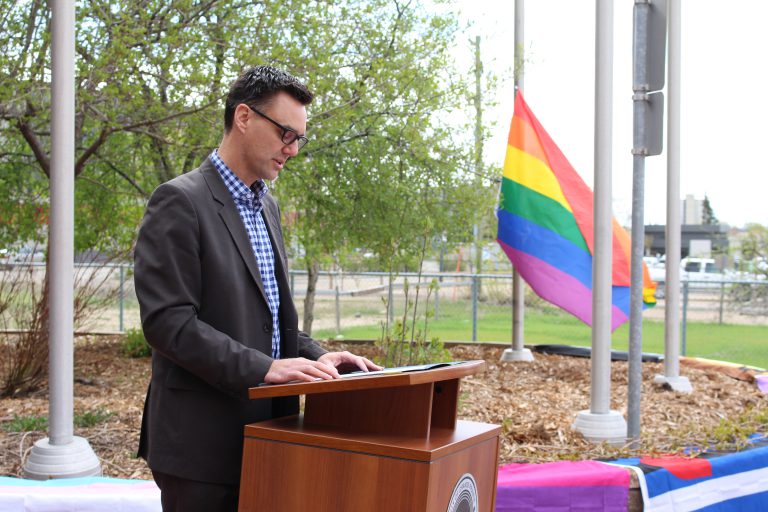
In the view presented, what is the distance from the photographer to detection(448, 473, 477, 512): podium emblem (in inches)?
85.4

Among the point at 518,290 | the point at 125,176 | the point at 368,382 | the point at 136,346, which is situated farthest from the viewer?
the point at 136,346

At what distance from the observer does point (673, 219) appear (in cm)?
797

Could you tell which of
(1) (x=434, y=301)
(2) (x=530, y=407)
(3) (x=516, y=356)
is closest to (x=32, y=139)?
→ (2) (x=530, y=407)

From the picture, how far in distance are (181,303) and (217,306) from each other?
A: 134 millimetres

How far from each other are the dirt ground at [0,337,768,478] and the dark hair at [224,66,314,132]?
3261mm

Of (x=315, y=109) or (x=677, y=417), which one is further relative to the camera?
(x=315, y=109)

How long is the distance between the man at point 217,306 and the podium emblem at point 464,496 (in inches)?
16.7

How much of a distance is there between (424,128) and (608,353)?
11.6ft

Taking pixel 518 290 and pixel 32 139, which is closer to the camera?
pixel 32 139

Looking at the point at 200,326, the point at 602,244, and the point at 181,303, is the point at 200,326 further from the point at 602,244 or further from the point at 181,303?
the point at 602,244

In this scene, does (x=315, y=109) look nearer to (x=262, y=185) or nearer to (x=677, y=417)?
(x=677, y=417)

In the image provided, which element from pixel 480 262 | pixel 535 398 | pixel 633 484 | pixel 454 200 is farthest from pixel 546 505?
pixel 480 262

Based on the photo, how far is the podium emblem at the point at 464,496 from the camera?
217 cm

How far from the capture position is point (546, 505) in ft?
14.1
